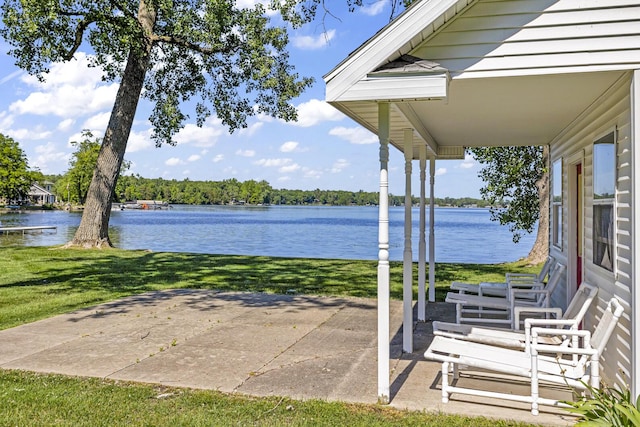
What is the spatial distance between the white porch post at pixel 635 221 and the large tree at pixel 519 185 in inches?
468

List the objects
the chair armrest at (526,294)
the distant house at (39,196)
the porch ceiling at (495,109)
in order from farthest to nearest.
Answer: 1. the distant house at (39,196)
2. the chair armrest at (526,294)
3. the porch ceiling at (495,109)

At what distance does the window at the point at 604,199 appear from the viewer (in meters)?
4.93

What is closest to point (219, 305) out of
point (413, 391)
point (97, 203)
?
point (413, 391)

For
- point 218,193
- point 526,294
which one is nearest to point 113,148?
point 526,294

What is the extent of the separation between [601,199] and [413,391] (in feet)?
8.51

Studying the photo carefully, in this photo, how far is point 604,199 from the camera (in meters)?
5.21

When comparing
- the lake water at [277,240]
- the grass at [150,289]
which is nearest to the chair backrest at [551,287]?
the grass at [150,289]

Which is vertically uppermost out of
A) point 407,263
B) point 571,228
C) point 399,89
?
point 399,89

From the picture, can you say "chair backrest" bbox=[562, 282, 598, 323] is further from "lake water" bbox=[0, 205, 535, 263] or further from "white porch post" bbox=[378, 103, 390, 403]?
"lake water" bbox=[0, 205, 535, 263]

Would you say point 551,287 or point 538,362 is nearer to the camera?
point 538,362

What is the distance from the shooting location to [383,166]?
446 centimetres

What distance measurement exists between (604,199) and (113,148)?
15.4 meters

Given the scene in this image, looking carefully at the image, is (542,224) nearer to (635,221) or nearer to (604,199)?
(604,199)

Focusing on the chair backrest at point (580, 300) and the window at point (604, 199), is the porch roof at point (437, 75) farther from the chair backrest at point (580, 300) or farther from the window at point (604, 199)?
the chair backrest at point (580, 300)
